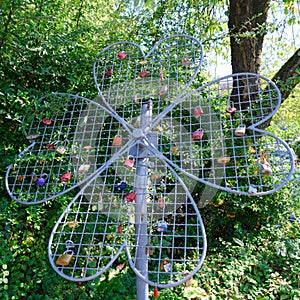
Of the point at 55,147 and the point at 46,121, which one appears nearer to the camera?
the point at 46,121

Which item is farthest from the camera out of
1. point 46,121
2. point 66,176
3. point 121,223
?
point 46,121

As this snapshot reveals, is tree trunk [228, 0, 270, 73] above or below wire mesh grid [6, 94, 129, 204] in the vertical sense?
above

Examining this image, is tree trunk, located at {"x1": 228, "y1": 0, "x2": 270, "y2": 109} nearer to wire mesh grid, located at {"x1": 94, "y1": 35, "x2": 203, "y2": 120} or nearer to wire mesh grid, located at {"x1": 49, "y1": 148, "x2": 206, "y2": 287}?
wire mesh grid, located at {"x1": 94, "y1": 35, "x2": 203, "y2": 120}

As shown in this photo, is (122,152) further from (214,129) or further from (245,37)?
(245,37)

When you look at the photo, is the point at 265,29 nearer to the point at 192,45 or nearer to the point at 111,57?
the point at 192,45

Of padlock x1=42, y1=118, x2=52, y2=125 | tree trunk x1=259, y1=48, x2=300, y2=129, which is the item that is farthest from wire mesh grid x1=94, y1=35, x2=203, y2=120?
tree trunk x1=259, y1=48, x2=300, y2=129

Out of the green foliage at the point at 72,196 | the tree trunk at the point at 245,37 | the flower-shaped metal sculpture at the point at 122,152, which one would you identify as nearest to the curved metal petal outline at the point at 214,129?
the flower-shaped metal sculpture at the point at 122,152

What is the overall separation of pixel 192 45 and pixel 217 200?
1191mm

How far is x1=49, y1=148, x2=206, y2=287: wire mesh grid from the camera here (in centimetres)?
Result: 166

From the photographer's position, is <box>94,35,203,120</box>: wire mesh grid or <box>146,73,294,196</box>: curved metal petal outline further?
<box>94,35,203,120</box>: wire mesh grid

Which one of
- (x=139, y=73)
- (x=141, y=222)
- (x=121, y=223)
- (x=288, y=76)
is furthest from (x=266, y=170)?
(x=288, y=76)

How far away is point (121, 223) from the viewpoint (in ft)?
5.58

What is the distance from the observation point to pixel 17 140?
7.37ft

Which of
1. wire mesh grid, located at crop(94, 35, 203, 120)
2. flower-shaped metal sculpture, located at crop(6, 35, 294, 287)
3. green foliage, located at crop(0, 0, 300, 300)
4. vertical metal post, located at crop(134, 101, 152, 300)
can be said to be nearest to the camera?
vertical metal post, located at crop(134, 101, 152, 300)
